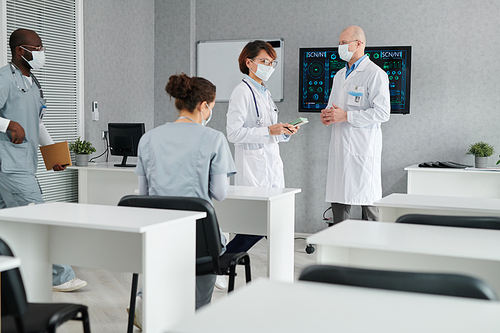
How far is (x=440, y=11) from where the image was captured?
16.5ft

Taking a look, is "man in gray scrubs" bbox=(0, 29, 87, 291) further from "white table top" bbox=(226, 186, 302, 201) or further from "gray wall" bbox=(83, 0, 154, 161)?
"gray wall" bbox=(83, 0, 154, 161)

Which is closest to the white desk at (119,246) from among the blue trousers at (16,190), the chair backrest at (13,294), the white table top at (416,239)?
the chair backrest at (13,294)

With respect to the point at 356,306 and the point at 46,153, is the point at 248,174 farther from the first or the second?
the point at 356,306

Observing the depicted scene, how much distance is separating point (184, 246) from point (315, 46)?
12.1ft

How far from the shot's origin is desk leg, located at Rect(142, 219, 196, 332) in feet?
6.68

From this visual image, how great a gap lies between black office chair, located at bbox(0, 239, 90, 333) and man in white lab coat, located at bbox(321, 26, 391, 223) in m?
2.50

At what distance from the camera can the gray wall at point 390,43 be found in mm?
4941

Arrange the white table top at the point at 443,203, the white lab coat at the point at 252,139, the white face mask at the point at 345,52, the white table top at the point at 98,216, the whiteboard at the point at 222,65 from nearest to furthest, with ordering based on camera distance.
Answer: the white table top at the point at 98,216, the white table top at the point at 443,203, the white lab coat at the point at 252,139, the white face mask at the point at 345,52, the whiteboard at the point at 222,65

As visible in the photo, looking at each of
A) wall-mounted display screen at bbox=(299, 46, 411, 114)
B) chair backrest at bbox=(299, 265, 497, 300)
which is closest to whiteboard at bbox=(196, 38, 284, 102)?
wall-mounted display screen at bbox=(299, 46, 411, 114)

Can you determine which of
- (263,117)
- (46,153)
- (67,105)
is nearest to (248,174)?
(263,117)

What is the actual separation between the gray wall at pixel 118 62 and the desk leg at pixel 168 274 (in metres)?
3.02

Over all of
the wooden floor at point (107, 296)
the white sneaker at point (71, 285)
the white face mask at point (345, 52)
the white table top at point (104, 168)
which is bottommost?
the wooden floor at point (107, 296)

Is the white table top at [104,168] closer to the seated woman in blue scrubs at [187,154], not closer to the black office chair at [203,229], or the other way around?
the seated woman in blue scrubs at [187,154]

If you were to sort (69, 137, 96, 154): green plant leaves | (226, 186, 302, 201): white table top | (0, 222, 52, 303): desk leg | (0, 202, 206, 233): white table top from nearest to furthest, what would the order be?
(0, 202, 206, 233): white table top
(0, 222, 52, 303): desk leg
(226, 186, 302, 201): white table top
(69, 137, 96, 154): green plant leaves
